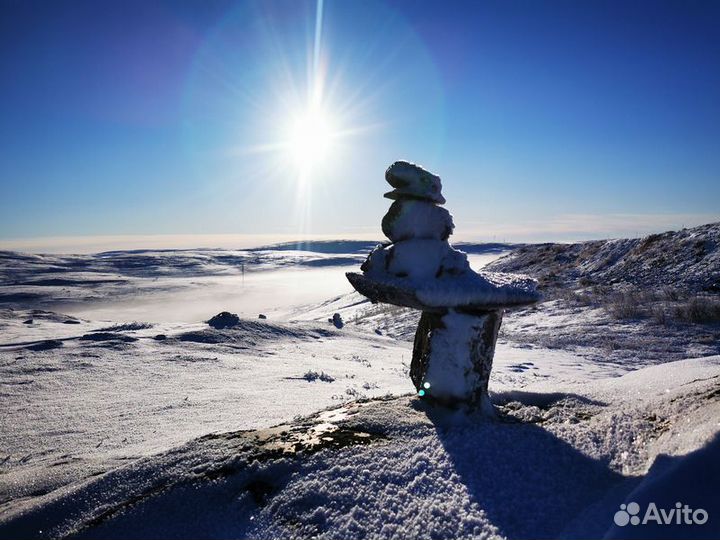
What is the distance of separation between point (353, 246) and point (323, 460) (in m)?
110

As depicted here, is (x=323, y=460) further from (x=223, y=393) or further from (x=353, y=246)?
(x=353, y=246)

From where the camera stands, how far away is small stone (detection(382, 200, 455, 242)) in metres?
3.76

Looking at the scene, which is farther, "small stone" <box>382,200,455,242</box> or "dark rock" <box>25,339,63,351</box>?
"dark rock" <box>25,339,63,351</box>

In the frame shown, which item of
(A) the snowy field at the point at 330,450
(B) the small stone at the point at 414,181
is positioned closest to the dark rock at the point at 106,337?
(A) the snowy field at the point at 330,450

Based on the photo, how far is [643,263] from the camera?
1669 cm

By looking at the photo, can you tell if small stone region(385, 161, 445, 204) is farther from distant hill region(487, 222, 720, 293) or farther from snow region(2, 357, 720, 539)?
A: distant hill region(487, 222, 720, 293)

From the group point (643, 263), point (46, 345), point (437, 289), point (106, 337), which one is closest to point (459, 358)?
point (437, 289)

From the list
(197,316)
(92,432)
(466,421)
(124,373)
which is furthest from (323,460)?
(197,316)

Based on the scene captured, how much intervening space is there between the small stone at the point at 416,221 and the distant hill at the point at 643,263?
12.7m

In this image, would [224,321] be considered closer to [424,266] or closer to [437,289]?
[424,266]

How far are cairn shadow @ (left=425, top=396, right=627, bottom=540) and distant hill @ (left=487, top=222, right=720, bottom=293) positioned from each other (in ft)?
43.1
